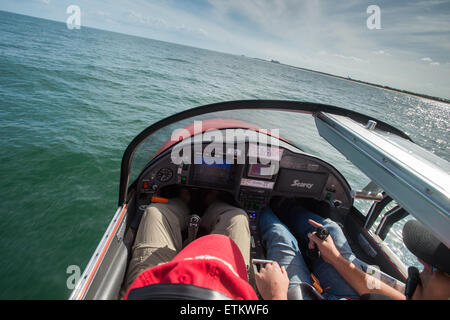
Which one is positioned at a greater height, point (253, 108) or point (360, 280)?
point (253, 108)

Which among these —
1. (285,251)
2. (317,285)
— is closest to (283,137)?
(285,251)

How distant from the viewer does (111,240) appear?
52.1 inches

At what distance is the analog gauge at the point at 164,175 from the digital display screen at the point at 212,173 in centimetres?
26

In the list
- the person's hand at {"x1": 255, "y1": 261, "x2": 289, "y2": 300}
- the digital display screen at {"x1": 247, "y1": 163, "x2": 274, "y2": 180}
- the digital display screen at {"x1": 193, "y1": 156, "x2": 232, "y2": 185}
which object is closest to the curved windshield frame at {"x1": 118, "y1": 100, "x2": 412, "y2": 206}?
the digital display screen at {"x1": 193, "y1": 156, "x2": 232, "y2": 185}

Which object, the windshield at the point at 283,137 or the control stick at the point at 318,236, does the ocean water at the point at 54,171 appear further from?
the control stick at the point at 318,236

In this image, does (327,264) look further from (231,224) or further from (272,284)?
(231,224)

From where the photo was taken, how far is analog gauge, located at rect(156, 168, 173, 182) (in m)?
1.99

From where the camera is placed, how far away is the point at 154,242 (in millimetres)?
1320

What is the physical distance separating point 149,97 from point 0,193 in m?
7.78

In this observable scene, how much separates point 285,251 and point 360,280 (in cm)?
48

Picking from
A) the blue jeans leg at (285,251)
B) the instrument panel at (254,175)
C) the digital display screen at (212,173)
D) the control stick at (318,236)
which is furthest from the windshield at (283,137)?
the blue jeans leg at (285,251)

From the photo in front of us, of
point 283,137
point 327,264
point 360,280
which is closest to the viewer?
point 360,280

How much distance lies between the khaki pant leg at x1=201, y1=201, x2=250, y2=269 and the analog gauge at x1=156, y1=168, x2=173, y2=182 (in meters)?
0.56
